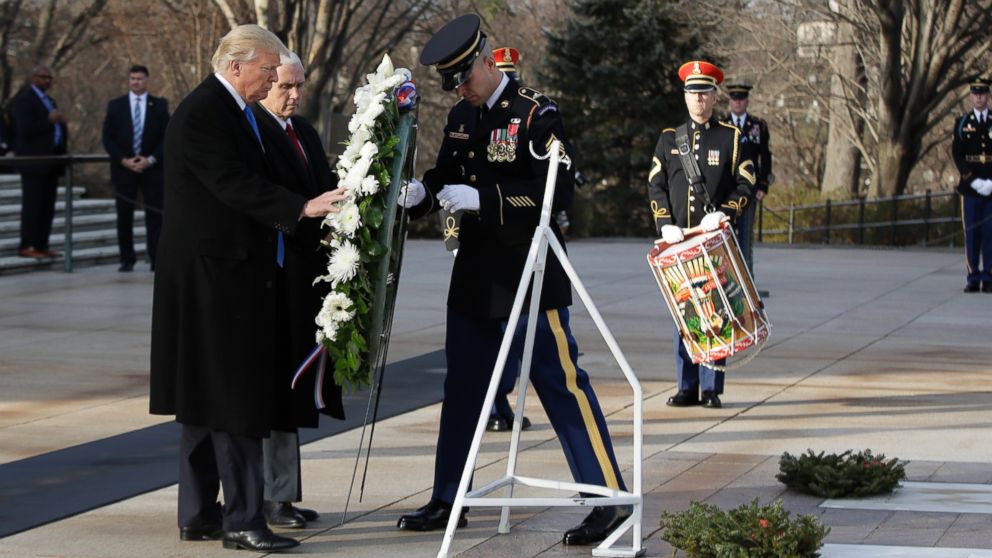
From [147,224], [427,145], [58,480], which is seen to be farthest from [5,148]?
[427,145]

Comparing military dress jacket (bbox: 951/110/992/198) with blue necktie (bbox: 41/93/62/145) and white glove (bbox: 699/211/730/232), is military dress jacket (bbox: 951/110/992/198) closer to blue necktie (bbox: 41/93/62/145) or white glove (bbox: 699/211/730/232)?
white glove (bbox: 699/211/730/232)

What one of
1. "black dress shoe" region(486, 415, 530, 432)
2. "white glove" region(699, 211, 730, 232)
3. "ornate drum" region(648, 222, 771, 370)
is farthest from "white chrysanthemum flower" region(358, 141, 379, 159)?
"black dress shoe" region(486, 415, 530, 432)

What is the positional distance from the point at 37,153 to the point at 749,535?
13.2 m

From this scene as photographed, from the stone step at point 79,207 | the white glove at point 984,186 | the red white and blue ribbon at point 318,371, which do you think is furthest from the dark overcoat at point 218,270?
the stone step at point 79,207

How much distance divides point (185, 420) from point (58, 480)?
5.09 feet

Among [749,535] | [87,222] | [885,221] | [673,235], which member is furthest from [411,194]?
[885,221]

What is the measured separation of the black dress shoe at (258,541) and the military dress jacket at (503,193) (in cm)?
108

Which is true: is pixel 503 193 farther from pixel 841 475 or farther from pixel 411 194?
pixel 841 475

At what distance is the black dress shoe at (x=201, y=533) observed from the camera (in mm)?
6102

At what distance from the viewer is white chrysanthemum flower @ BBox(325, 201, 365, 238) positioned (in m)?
5.64

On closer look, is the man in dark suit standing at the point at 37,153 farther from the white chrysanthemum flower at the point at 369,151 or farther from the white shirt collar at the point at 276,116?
the white chrysanthemum flower at the point at 369,151

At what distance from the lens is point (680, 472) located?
7.50 m

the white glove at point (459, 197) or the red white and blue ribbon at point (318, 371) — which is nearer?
the white glove at point (459, 197)

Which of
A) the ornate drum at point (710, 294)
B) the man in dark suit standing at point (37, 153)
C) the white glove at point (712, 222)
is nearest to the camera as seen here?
the ornate drum at point (710, 294)
